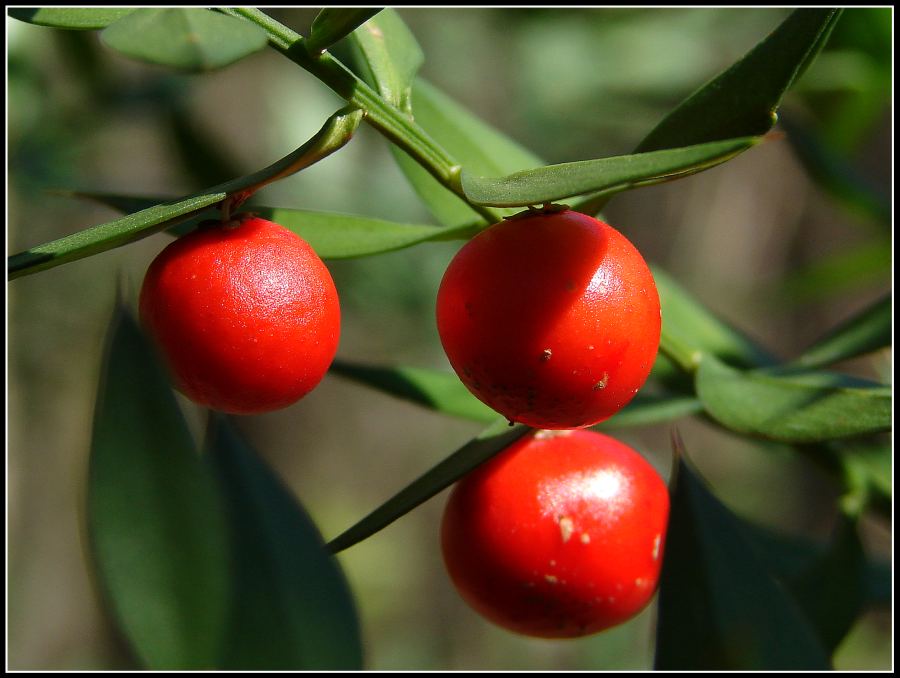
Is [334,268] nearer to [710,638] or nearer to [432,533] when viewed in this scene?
[710,638]

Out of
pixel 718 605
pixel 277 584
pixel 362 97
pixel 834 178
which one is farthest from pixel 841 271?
pixel 277 584

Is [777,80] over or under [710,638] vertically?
over

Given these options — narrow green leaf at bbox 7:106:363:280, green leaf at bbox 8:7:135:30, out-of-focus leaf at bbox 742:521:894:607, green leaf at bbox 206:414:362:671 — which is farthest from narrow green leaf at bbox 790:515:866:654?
green leaf at bbox 8:7:135:30

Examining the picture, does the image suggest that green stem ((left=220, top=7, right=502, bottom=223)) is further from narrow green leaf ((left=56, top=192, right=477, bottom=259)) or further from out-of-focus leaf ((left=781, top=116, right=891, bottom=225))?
out-of-focus leaf ((left=781, top=116, right=891, bottom=225))

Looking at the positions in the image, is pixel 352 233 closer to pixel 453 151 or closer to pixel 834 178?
pixel 453 151

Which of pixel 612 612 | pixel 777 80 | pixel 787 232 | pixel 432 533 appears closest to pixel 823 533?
pixel 787 232
